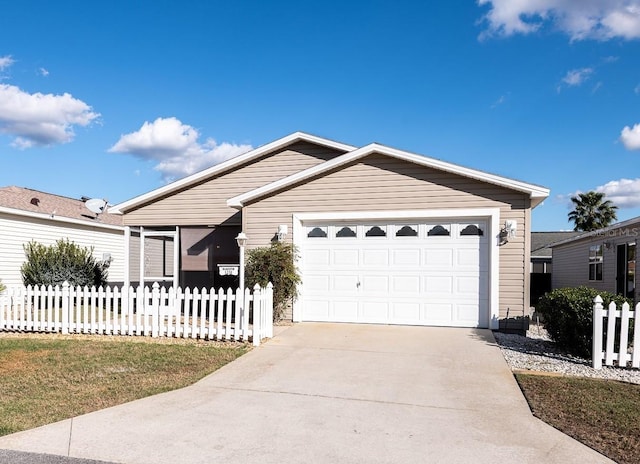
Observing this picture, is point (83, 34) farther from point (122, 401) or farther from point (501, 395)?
point (501, 395)

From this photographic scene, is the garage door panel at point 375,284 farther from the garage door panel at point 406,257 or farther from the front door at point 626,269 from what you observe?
the front door at point 626,269

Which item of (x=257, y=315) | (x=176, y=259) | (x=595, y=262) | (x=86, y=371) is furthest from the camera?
(x=595, y=262)

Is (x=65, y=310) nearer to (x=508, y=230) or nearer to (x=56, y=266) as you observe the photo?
(x=56, y=266)

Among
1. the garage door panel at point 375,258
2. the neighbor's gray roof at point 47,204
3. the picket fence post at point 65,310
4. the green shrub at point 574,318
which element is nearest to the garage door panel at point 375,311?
the garage door panel at point 375,258

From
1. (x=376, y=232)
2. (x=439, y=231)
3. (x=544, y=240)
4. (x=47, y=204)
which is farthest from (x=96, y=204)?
(x=544, y=240)

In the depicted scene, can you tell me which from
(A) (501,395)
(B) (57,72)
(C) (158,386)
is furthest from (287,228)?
(B) (57,72)

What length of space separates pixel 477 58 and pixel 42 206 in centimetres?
1719

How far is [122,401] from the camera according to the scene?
16.8ft

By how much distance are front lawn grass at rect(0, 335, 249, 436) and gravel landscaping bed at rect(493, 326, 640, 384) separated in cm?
455

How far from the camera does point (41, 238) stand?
1655 cm

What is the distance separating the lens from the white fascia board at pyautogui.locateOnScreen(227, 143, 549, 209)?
Answer: 9453 millimetres

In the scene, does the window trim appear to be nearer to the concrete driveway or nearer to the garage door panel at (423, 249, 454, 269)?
the garage door panel at (423, 249, 454, 269)

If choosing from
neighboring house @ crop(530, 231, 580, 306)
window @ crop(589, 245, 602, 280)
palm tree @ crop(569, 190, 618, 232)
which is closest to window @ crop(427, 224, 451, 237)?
window @ crop(589, 245, 602, 280)

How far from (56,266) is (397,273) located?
1153cm
